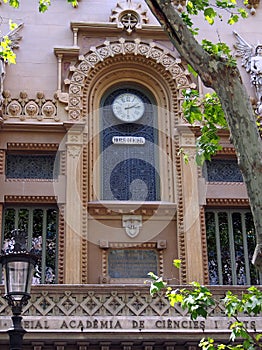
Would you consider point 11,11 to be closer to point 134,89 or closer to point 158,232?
point 134,89

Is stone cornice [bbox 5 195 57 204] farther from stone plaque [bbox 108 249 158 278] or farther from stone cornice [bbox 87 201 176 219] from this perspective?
stone plaque [bbox 108 249 158 278]

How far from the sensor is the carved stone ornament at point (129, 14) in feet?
73.4

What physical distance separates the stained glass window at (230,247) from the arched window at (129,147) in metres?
2.00

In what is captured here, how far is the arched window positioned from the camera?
21.1 m

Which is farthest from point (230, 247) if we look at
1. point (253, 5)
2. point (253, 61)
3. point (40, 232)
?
point (253, 5)

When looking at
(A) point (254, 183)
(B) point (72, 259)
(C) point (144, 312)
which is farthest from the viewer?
(B) point (72, 259)

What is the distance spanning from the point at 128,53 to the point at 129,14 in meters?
1.39

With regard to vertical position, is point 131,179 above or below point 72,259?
above

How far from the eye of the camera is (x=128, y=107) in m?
22.0

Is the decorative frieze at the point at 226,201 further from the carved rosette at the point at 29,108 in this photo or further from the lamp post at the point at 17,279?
the lamp post at the point at 17,279

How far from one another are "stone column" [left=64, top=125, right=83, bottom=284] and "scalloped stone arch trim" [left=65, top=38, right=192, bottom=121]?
67.6 inches

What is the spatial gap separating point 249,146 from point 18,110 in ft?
39.5

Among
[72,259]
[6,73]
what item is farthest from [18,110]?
[72,259]

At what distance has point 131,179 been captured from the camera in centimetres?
2122
